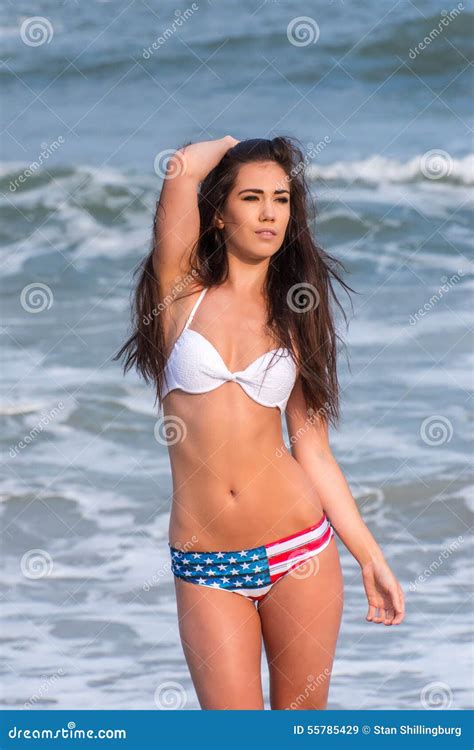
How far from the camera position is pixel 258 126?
1480 cm

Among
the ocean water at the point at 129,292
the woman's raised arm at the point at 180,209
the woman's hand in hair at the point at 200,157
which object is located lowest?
the ocean water at the point at 129,292

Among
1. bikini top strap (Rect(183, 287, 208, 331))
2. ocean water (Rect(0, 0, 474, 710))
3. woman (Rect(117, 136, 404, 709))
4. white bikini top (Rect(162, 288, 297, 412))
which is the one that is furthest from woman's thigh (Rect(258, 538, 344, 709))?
ocean water (Rect(0, 0, 474, 710))

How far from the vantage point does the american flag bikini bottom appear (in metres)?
3.80

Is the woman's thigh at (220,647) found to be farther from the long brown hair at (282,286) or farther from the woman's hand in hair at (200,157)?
the woman's hand in hair at (200,157)

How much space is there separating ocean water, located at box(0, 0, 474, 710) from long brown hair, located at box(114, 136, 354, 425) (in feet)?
8.04

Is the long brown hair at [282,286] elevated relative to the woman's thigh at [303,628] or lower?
elevated

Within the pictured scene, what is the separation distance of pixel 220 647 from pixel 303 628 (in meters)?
0.25

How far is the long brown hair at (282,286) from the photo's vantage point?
3986 millimetres

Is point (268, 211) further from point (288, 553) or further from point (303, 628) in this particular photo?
point (303, 628)

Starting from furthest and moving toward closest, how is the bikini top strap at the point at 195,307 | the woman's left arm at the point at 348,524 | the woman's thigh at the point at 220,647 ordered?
the woman's left arm at the point at 348,524 < the bikini top strap at the point at 195,307 < the woman's thigh at the point at 220,647

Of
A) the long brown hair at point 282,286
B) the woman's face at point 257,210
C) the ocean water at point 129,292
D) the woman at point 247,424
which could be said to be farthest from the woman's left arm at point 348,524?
the ocean water at point 129,292

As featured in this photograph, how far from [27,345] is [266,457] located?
7.57 m

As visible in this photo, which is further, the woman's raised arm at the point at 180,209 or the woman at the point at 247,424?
the woman's raised arm at the point at 180,209
